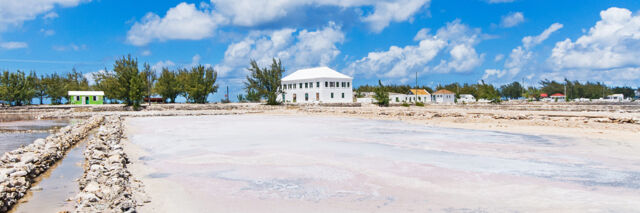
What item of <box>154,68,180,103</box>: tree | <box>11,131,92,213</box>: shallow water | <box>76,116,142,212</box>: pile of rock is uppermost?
<box>154,68,180,103</box>: tree

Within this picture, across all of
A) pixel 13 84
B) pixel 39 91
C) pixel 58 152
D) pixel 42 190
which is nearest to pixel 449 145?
pixel 42 190

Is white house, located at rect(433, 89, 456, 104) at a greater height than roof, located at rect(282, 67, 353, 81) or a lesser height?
lesser

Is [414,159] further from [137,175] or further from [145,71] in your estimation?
[145,71]

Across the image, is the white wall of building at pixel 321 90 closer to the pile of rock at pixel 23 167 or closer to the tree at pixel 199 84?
the tree at pixel 199 84

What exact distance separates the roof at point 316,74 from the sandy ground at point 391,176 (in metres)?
50.6

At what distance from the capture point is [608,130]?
1977cm

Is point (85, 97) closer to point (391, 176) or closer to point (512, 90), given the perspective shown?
point (391, 176)

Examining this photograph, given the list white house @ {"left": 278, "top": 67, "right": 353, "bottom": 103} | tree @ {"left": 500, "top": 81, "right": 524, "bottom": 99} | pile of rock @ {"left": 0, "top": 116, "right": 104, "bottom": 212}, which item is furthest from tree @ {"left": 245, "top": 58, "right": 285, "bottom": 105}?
tree @ {"left": 500, "top": 81, "right": 524, "bottom": 99}

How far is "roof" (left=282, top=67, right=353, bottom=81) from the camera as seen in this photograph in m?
66.0

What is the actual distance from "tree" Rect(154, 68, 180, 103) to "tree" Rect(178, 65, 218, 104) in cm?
112

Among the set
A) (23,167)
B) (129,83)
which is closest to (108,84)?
(129,83)

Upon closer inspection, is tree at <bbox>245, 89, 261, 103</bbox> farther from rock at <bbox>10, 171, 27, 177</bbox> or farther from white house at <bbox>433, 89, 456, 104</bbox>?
rock at <bbox>10, 171, 27, 177</bbox>

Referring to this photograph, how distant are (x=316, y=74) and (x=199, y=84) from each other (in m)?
18.2

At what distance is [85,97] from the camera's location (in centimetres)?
6406
